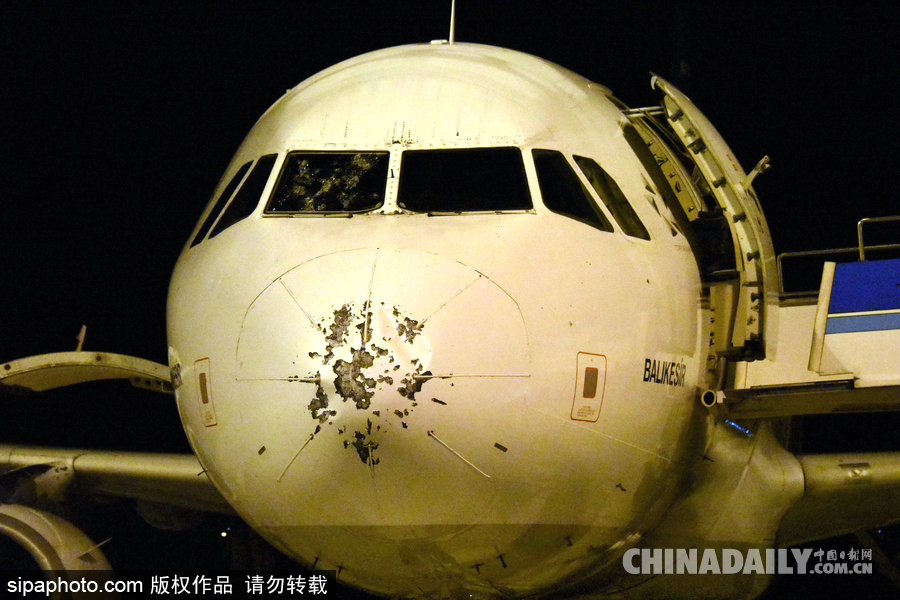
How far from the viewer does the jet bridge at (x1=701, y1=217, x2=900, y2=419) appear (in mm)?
6469

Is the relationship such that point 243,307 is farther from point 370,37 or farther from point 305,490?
point 370,37

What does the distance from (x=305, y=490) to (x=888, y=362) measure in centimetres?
376

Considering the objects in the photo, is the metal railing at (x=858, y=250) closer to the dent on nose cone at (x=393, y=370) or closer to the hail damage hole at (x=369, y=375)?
the dent on nose cone at (x=393, y=370)

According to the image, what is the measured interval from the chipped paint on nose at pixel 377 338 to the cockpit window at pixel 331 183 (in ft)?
2.23

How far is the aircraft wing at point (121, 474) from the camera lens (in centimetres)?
898

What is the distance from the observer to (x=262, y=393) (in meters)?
5.20

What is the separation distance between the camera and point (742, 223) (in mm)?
7262

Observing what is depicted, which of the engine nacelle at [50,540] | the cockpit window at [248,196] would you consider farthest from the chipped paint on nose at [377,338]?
the engine nacelle at [50,540]

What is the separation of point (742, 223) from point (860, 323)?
39.1 inches

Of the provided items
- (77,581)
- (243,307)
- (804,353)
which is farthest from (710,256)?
(77,581)

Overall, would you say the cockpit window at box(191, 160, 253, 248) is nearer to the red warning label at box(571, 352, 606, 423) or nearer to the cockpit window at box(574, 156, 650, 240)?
the cockpit window at box(574, 156, 650, 240)

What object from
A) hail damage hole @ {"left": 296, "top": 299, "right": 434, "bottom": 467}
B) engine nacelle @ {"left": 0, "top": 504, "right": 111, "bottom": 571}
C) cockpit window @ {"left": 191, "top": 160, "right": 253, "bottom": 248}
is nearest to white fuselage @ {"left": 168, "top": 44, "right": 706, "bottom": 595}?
hail damage hole @ {"left": 296, "top": 299, "right": 434, "bottom": 467}

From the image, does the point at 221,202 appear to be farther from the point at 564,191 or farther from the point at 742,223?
the point at 742,223

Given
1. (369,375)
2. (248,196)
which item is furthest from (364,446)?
(248,196)
